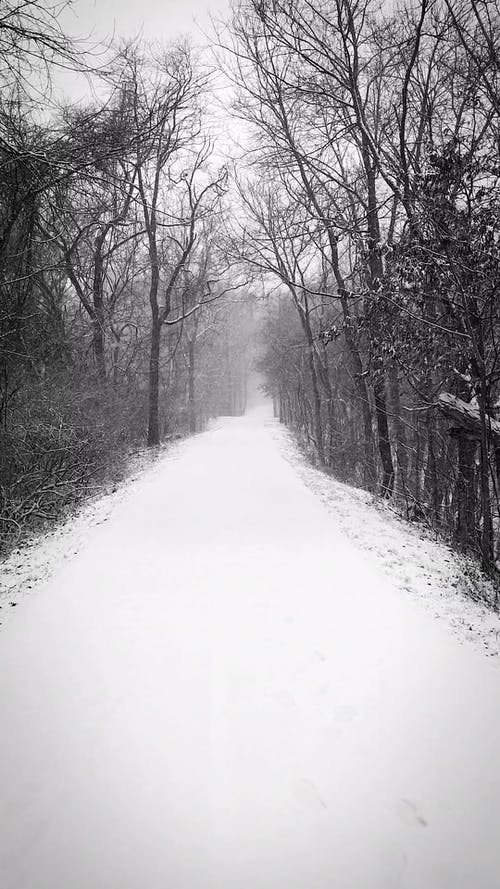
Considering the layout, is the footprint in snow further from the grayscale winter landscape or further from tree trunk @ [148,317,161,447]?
tree trunk @ [148,317,161,447]

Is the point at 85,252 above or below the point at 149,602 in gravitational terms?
above

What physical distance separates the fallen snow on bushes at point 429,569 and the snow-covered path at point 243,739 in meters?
0.24

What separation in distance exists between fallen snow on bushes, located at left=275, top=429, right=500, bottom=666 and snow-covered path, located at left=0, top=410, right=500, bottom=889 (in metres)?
0.24

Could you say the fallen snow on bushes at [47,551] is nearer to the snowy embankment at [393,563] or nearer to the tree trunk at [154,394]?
the snowy embankment at [393,563]

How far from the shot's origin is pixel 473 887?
142 cm

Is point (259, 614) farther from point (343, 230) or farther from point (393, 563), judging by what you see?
point (343, 230)

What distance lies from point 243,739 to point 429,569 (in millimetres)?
2788

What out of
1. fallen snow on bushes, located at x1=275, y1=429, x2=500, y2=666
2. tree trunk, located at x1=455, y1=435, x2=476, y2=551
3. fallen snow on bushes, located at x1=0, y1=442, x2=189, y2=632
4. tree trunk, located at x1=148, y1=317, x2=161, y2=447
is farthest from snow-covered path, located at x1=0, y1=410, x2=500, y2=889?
tree trunk, located at x1=148, y1=317, x2=161, y2=447

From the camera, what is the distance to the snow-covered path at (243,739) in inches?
59.6

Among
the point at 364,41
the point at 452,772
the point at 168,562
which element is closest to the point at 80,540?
the point at 168,562

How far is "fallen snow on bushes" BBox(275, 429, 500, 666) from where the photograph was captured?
301 cm

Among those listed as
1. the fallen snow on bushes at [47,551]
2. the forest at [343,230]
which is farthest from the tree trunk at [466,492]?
the fallen snow on bushes at [47,551]

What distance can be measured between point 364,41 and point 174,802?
9.92 meters

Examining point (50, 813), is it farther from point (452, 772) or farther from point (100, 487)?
point (100, 487)
